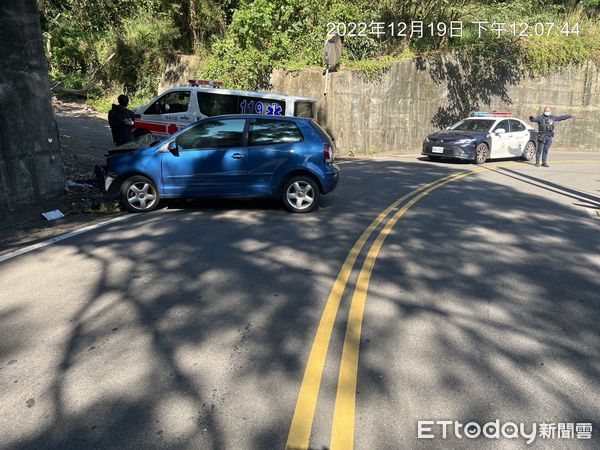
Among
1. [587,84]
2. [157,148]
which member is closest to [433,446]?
[157,148]

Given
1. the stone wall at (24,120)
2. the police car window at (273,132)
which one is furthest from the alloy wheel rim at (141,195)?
the police car window at (273,132)

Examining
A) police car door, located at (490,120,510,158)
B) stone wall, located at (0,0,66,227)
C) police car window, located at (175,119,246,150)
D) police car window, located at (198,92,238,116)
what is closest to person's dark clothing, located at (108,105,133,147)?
police car window, located at (198,92,238,116)

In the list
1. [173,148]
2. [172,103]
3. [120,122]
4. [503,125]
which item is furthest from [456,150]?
[173,148]

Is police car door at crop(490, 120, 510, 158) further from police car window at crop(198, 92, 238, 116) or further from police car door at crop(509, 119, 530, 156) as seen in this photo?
police car window at crop(198, 92, 238, 116)

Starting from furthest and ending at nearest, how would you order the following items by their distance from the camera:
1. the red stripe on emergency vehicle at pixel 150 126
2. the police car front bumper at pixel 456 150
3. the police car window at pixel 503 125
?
the police car window at pixel 503 125, the police car front bumper at pixel 456 150, the red stripe on emergency vehicle at pixel 150 126

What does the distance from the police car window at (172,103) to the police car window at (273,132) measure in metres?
6.19

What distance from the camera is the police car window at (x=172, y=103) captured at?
1482 cm

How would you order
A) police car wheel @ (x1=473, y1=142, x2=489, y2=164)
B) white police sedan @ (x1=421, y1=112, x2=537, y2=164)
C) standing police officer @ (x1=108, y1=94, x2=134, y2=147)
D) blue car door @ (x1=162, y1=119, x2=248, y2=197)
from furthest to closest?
police car wheel @ (x1=473, y1=142, x2=489, y2=164)
white police sedan @ (x1=421, y1=112, x2=537, y2=164)
standing police officer @ (x1=108, y1=94, x2=134, y2=147)
blue car door @ (x1=162, y1=119, x2=248, y2=197)

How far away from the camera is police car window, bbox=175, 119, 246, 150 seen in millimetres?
9227

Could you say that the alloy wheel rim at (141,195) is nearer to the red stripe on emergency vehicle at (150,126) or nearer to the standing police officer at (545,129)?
the red stripe on emergency vehicle at (150,126)

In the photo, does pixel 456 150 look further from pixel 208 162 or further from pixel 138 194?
pixel 138 194

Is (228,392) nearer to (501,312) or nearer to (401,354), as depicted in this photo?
(401,354)

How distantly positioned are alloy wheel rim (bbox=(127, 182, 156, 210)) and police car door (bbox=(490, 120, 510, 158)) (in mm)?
13124

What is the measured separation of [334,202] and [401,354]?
20.5 ft
